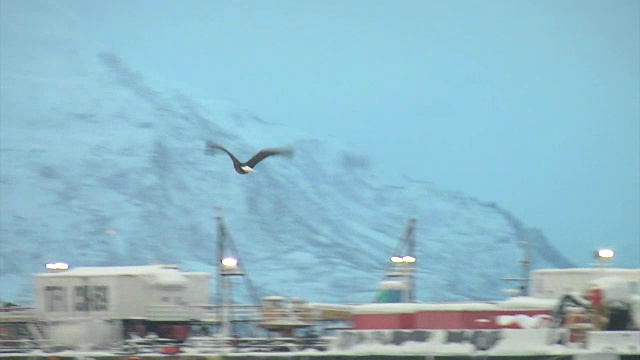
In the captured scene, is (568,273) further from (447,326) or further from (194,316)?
(194,316)

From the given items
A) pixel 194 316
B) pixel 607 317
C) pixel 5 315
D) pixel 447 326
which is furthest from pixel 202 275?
pixel 607 317

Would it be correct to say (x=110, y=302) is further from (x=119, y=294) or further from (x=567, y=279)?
(x=567, y=279)

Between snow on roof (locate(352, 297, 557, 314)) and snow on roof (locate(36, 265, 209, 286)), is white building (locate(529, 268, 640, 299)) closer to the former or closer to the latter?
snow on roof (locate(352, 297, 557, 314))

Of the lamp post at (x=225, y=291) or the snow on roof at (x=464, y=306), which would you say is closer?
the snow on roof at (x=464, y=306)

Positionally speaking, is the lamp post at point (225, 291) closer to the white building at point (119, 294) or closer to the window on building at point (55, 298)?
the white building at point (119, 294)

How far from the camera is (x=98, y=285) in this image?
5628 centimetres

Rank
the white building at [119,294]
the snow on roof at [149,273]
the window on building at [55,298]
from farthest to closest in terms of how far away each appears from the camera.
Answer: the window on building at [55,298] < the snow on roof at [149,273] < the white building at [119,294]

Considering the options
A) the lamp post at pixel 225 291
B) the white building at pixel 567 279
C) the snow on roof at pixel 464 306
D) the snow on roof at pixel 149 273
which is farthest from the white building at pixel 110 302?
the snow on roof at pixel 464 306

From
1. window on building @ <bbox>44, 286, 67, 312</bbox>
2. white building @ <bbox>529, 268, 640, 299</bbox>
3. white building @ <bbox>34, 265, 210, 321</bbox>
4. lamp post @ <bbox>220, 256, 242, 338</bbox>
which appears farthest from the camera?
window on building @ <bbox>44, 286, 67, 312</bbox>

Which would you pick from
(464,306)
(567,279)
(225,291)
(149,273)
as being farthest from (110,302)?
(464,306)

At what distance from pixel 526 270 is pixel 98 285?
14643mm

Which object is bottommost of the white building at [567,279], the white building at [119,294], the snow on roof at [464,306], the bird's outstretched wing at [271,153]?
the snow on roof at [464,306]

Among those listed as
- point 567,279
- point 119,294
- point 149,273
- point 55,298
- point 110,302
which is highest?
point 149,273

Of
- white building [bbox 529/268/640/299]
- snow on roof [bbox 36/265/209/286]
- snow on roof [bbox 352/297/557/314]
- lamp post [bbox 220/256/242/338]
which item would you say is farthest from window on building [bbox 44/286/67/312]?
white building [bbox 529/268/640/299]
